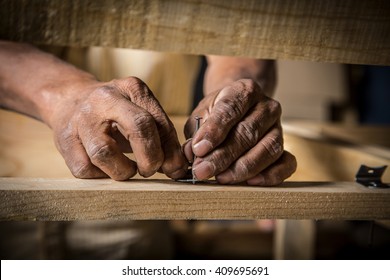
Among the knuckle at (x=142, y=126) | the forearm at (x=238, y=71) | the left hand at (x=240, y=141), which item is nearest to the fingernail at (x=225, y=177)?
the left hand at (x=240, y=141)

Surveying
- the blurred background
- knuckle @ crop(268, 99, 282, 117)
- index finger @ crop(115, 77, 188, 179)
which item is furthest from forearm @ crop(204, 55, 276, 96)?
index finger @ crop(115, 77, 188, 179)

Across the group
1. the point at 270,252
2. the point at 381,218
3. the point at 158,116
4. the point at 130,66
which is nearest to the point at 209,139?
the point at 158,116

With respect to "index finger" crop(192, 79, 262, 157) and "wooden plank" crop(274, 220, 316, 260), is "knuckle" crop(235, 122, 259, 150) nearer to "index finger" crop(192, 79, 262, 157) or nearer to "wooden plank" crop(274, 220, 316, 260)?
"index finger" crop(192, 79, 262, 157)

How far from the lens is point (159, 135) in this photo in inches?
29.6

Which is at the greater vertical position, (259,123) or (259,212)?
(259,123)

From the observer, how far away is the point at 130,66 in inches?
82.5

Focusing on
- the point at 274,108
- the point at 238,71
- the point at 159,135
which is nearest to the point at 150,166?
the point at 159,135

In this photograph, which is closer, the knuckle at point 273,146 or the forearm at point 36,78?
the knuckle at point 273,146

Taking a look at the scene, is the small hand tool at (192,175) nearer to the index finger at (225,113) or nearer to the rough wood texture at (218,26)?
the index finger at (225,113)

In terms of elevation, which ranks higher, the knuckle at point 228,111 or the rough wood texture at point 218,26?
the rough wood texture at point 218,26

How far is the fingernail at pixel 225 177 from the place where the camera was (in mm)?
747

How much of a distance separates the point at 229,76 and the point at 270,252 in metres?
2.14

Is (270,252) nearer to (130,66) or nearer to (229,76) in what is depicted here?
(130,66)

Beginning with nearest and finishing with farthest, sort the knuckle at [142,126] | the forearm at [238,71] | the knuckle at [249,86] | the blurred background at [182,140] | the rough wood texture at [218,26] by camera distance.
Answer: the rough wood texture at [218,26] → the knuckle at [142,126] → the knuckle at [249,86] → the blurred background at [182,140] → the forearm at [238,71]
